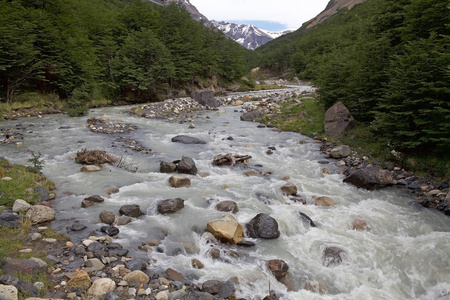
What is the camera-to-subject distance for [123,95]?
37.2 metres

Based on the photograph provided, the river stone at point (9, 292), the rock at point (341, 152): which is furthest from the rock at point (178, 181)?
the rock at point (341, 152)

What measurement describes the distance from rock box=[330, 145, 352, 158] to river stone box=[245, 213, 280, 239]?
8656mm

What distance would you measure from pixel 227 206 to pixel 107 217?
12.0 ft

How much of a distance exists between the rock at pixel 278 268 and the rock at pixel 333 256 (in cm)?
119

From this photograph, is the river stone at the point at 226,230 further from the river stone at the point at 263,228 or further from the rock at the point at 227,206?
the rock at the point at 227,206

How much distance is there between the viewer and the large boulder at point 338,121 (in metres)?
17.6

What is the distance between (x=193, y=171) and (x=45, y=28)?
2623 cm

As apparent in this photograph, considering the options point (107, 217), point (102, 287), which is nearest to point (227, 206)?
point (107, 217)

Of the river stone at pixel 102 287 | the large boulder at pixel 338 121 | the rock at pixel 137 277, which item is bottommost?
the rock at pixel 137 277

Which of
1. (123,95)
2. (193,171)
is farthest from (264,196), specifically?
(123,95)

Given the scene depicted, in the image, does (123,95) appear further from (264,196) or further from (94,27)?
(264,196)

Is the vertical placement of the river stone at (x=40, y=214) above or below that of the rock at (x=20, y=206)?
below

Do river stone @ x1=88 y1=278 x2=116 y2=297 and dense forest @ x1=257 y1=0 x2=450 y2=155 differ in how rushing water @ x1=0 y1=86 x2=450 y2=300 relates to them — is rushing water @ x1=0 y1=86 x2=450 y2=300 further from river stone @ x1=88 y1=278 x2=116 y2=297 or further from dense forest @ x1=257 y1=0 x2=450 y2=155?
dense forest @ x1=257 y1=0 x2=450 y2=155

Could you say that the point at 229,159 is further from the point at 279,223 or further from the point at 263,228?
the point at 263,228
